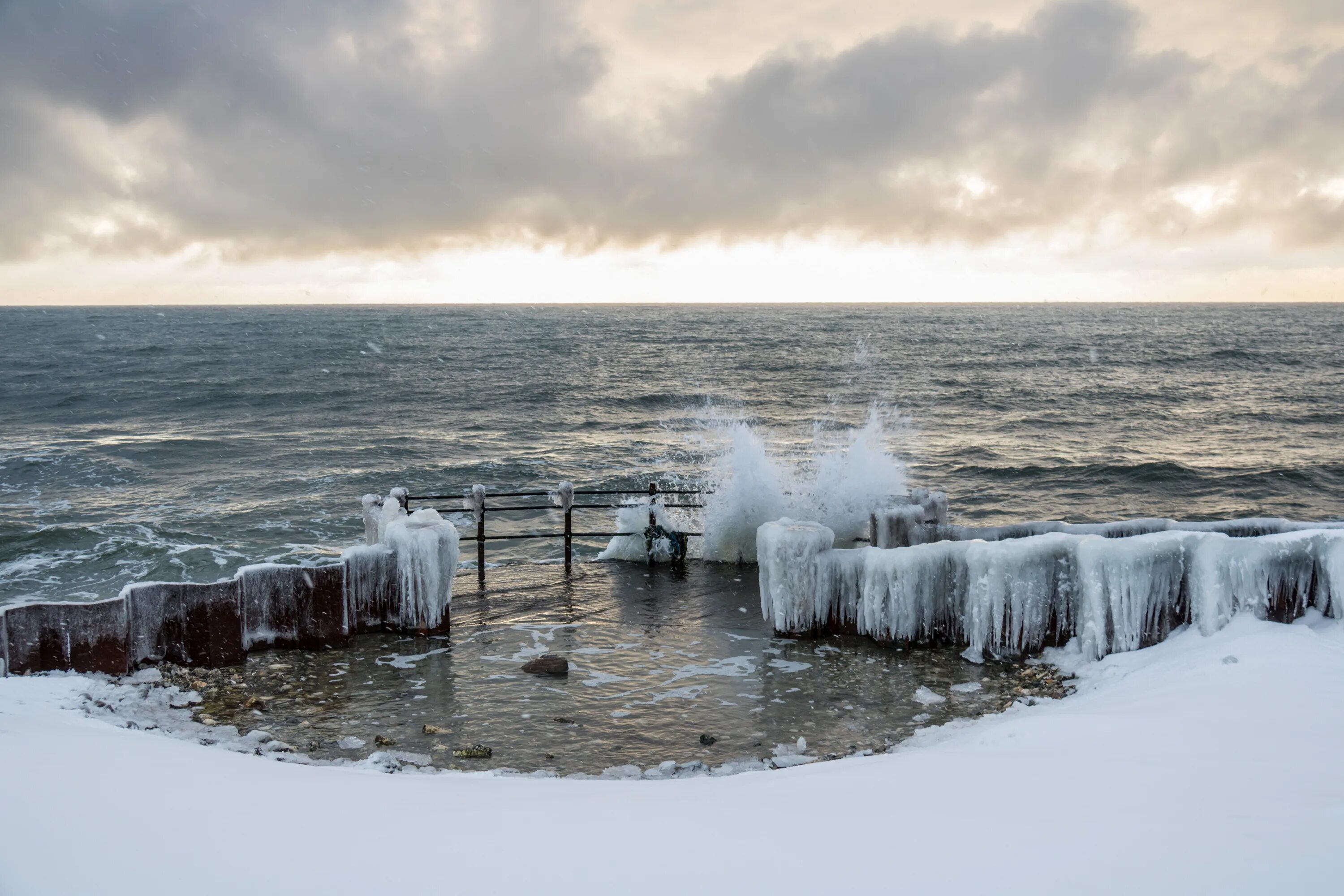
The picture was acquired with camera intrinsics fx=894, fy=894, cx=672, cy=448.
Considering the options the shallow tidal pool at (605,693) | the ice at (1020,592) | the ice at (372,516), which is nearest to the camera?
the shallow tidal pool at (605,693)

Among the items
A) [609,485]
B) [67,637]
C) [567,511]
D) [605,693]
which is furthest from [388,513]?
[609,485]

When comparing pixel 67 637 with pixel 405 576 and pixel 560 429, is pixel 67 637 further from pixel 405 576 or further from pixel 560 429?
pixel 560 429

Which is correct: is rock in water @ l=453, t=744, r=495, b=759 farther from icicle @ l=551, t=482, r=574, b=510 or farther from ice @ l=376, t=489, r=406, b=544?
icicle @ l=551, t=482, r=574, b=510

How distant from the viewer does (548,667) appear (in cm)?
1170

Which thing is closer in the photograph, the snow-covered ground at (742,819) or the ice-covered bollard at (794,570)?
the snow-covered ground at (742,819)

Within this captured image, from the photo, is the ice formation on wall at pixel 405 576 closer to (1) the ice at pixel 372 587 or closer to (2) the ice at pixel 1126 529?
(1) the ice at pixel 372 587

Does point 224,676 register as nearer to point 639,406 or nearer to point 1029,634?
point 1029,634

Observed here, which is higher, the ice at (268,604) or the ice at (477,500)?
the ice at (477,500)

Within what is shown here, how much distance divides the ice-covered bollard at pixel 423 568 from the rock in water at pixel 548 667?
76.9 inches

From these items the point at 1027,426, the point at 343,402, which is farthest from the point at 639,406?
the point at 1027,426

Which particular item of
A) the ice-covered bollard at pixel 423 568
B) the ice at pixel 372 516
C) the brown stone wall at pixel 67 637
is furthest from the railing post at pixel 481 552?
the brown stone wall at pixel 67 637

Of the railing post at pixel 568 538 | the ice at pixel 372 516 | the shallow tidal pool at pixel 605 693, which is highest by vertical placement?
the ice at pixel 372 516

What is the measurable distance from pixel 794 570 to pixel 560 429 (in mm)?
35118

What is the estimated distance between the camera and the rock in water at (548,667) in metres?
11.6
